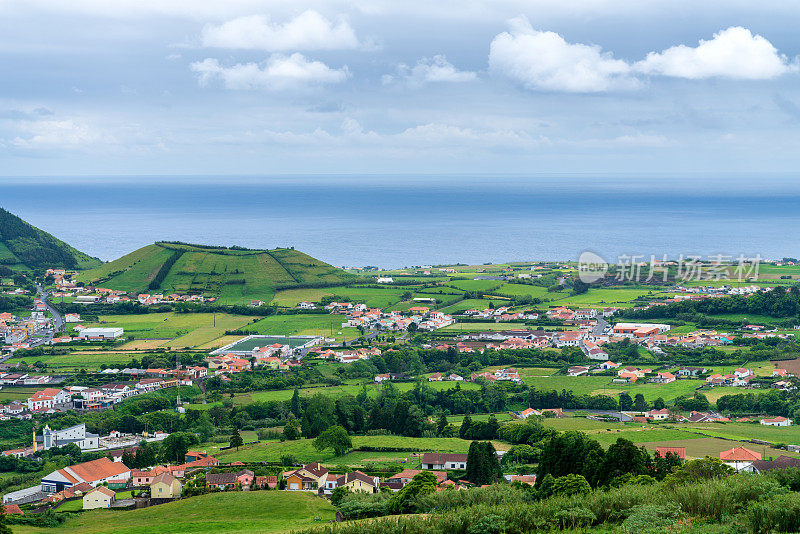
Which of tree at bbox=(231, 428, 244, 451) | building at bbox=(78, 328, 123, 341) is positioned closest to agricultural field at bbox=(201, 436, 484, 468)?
tree at bbox=(231, 428, 244, 451)

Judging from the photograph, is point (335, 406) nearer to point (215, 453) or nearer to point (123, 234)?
point (215, 453)

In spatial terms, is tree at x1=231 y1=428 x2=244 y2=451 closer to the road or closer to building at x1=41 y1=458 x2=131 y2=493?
building at x1=41 y1=458 x2=131 y2=493

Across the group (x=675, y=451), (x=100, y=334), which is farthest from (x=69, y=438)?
(x=675, y=451)

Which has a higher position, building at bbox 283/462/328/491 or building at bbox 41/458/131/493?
building at bbox 283/462/328/491

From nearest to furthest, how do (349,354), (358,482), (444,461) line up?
(358,482) < (444,461) < (349,354)

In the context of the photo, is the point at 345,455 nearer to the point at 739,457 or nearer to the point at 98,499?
the point at 98,499

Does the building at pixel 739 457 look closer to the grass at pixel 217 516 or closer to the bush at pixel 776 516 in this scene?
the bush at pixel 776 516
